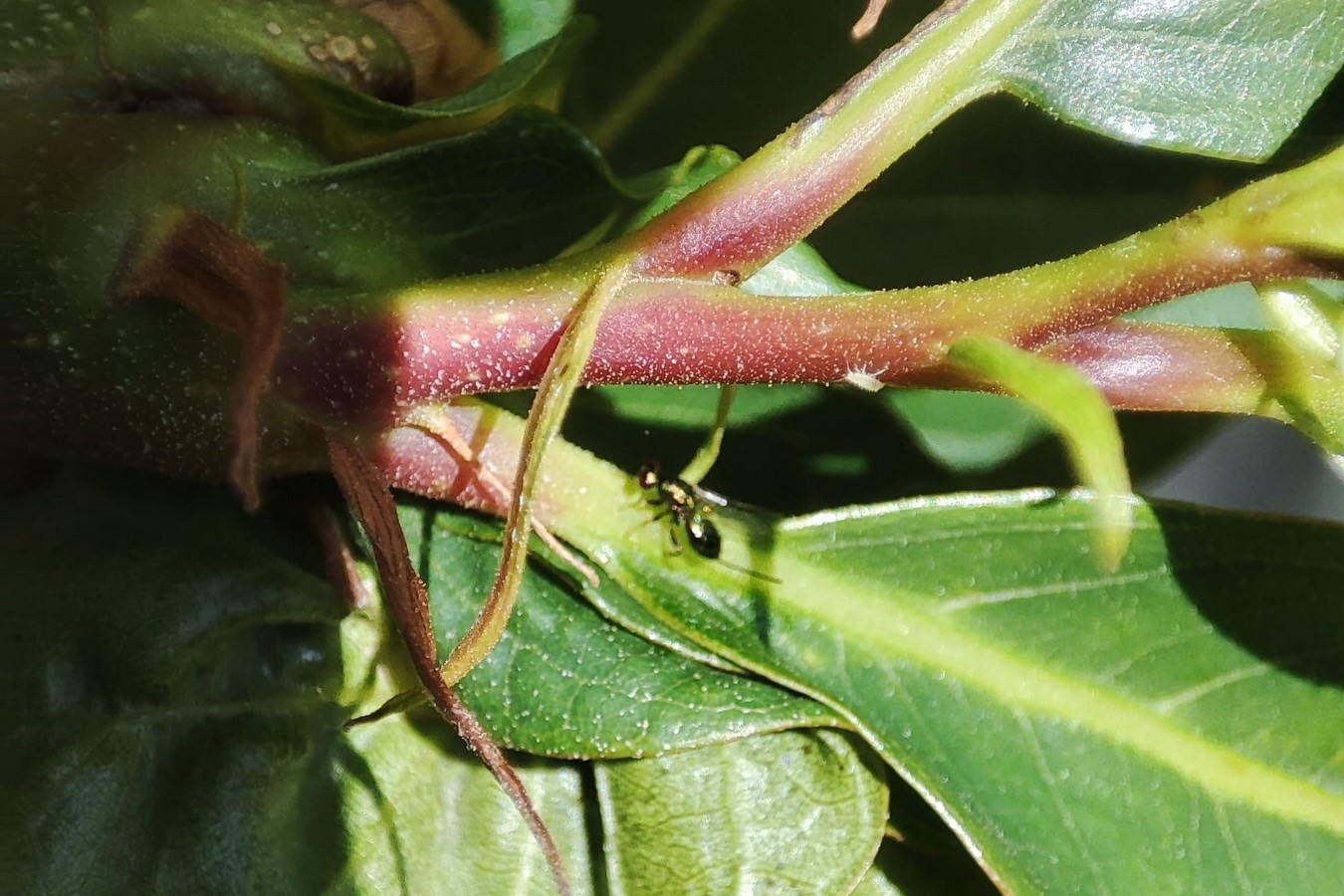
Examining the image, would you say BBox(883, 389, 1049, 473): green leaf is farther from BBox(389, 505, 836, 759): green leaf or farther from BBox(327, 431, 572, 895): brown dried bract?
BBox(327, 431, 572, 895): brown dried bract

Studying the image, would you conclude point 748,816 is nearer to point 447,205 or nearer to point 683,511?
point 683,511

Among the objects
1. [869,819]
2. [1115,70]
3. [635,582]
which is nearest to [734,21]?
[1115,70]

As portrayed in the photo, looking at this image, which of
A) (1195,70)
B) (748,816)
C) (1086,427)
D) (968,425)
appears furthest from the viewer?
(968,425)

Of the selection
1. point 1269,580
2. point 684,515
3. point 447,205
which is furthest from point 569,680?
point 1269,580

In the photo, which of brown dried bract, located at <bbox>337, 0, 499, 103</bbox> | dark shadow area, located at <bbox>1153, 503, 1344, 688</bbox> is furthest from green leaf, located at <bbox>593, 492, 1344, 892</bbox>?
brown dried bract, located at <bbox>337, 0, 499, 103</bbox>

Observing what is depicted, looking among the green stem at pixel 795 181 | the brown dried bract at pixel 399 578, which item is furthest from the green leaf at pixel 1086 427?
the brown dried bract at pixel 399 578

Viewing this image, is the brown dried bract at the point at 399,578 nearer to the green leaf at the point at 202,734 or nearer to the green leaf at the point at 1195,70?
the green leaf at the point at 202,734
